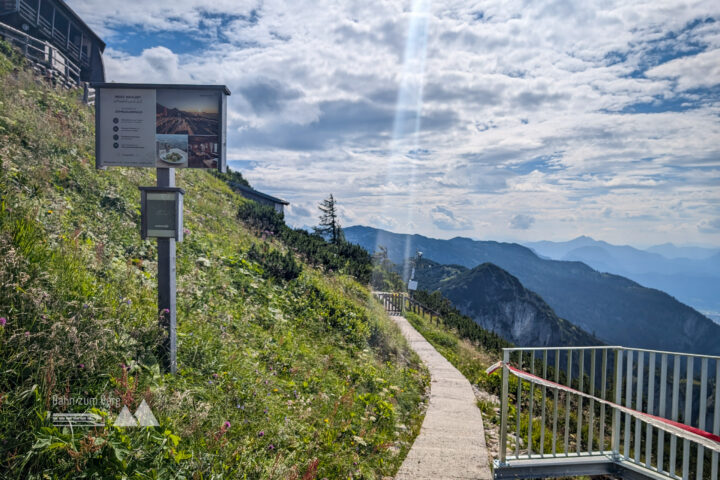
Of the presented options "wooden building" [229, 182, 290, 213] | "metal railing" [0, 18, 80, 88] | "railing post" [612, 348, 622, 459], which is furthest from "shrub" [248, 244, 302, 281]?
"wooden building" [229, 182, 290, 213]

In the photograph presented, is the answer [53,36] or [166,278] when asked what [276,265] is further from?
[53,36]

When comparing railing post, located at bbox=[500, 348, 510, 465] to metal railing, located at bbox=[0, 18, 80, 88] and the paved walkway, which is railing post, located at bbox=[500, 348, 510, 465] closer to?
the paved walkway

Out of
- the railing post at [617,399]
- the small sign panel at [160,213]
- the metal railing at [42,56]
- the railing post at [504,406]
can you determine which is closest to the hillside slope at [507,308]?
the metal railing at [42,56]

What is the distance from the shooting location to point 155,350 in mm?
4410

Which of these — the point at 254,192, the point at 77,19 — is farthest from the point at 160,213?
the point at 77,19

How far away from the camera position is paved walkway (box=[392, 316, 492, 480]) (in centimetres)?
484

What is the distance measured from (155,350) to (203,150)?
7.86 ft

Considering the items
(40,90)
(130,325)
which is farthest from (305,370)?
(40,90)

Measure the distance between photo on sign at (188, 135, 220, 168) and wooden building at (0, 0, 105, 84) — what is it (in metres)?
17.8

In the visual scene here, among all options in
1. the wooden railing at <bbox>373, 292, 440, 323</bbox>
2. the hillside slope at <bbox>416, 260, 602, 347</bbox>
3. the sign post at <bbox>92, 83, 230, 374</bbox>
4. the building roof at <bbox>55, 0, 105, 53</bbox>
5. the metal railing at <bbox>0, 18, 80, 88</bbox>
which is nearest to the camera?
the sign post at <bbox>92, 83, 230, 374</bbox>

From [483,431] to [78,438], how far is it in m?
5.34

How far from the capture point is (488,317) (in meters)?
138

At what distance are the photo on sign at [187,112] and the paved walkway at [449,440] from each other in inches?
187

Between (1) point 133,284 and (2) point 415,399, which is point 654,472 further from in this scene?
(1) point 133,284
